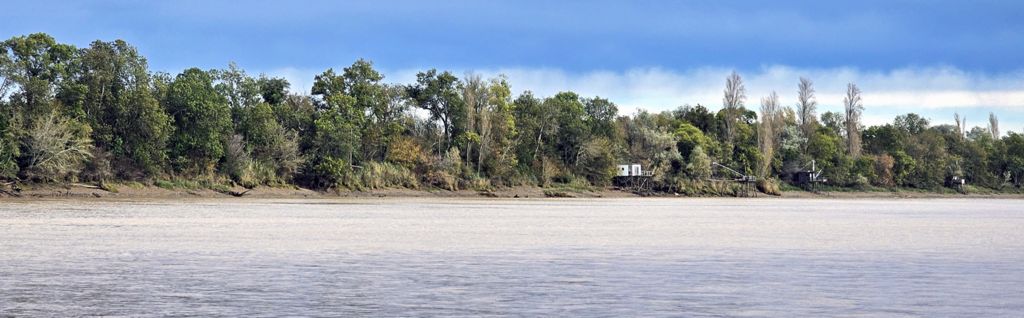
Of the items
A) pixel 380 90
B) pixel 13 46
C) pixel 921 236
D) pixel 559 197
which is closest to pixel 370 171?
pixel 380 90

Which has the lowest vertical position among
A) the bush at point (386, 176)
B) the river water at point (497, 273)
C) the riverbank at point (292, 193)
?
the river water at point (497, 273)

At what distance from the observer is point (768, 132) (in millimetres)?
139500

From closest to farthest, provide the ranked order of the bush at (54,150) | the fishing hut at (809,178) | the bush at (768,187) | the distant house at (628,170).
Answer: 1. the bush at (54,150)
2. the distant house at (628,170)
3. the bush at (768,187)
4. the fishing hut at (809,178)

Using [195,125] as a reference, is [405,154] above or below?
below

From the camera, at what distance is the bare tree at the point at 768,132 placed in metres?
137

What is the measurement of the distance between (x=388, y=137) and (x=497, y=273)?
293 feet

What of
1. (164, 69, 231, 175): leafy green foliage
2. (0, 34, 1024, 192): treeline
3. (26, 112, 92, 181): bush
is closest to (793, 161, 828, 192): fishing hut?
(0, 34, 1024, 192): treeline

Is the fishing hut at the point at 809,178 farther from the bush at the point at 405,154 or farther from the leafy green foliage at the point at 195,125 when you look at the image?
the leafy green foliage at the point at 195,125

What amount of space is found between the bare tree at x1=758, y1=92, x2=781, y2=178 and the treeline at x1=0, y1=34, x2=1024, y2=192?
213 mm

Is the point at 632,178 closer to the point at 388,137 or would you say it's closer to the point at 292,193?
the point at 388,137

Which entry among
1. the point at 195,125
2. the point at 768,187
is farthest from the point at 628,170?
the point at 195,125

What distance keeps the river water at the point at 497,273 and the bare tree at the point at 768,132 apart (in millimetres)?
103152

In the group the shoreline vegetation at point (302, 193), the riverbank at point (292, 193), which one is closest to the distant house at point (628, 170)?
the shoreline vegetation at point (302, 193)

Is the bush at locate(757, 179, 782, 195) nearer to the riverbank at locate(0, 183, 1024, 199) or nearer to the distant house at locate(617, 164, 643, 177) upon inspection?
the riverbank at locate(0, 183, 1024, 199)
